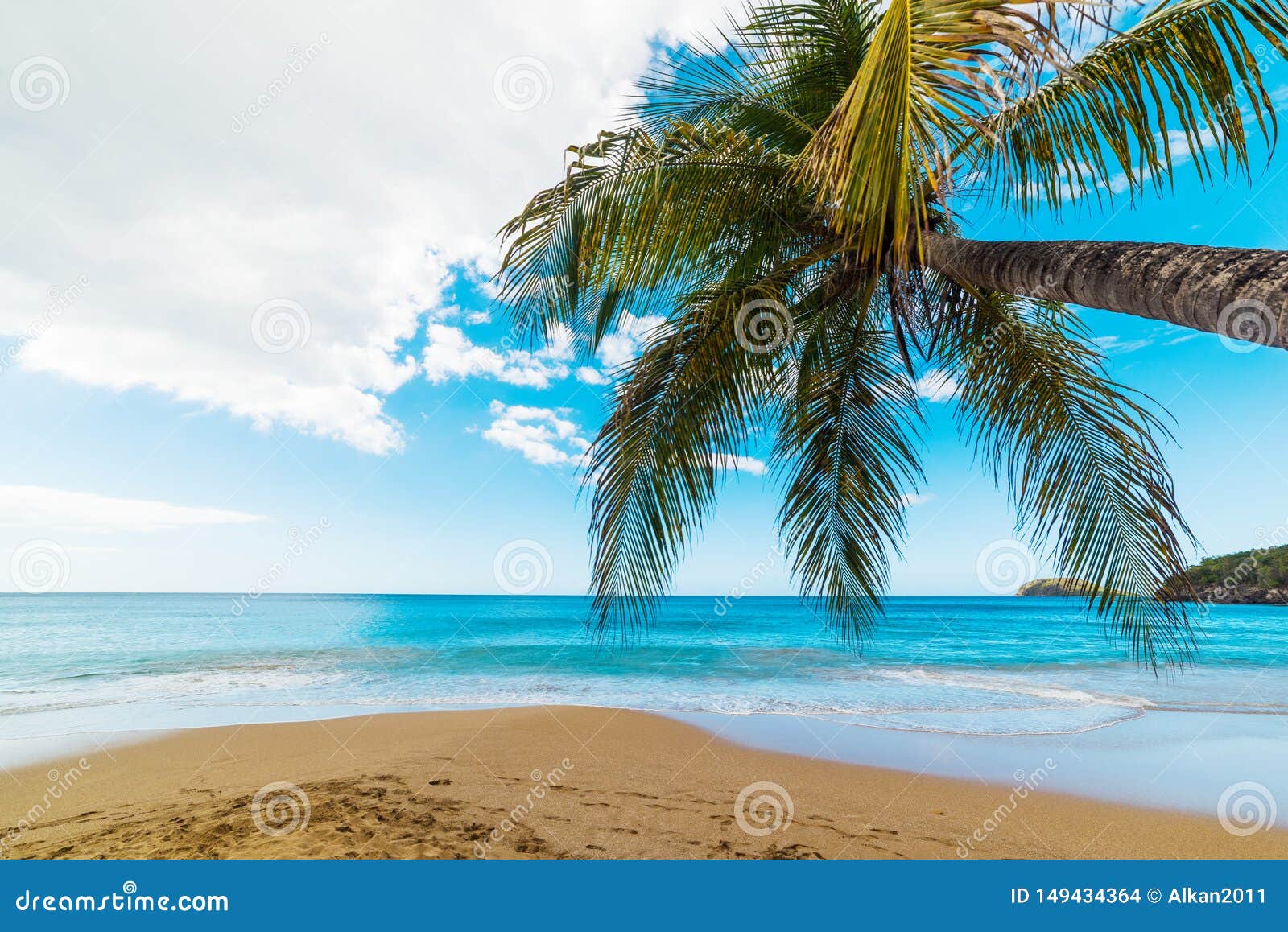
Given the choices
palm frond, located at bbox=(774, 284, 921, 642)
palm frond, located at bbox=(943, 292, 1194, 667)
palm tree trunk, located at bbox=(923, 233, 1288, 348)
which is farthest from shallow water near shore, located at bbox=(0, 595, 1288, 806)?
palm tree trunk, located at bbox=(923, 233, 1288, 348)

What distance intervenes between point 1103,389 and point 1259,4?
6.37 feet

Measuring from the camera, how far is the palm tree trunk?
1.99 metres

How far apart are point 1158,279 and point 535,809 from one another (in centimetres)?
549

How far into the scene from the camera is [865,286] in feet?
14.0

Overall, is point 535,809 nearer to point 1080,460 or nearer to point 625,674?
point 1080,460

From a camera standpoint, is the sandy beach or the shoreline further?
the shoreline

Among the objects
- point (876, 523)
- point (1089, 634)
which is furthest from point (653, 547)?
point (1089, 634)

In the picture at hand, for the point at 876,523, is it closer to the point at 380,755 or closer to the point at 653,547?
the point at 653,547

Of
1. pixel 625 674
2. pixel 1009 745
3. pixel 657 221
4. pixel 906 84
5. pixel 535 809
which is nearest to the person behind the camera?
pixel 906 84

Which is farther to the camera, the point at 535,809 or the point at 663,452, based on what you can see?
the point at 535,809

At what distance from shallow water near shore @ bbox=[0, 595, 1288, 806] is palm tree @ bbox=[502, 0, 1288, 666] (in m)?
3.92

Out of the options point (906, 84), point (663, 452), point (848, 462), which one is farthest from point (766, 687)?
point (906, 84)

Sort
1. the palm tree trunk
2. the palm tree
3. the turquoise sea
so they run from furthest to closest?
the turquoise sea < the palm tree < the palm tree trunk

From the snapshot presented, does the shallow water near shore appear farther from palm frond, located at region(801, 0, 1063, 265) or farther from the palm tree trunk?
palm frond, located at region(801, 0, 1063, 265)
